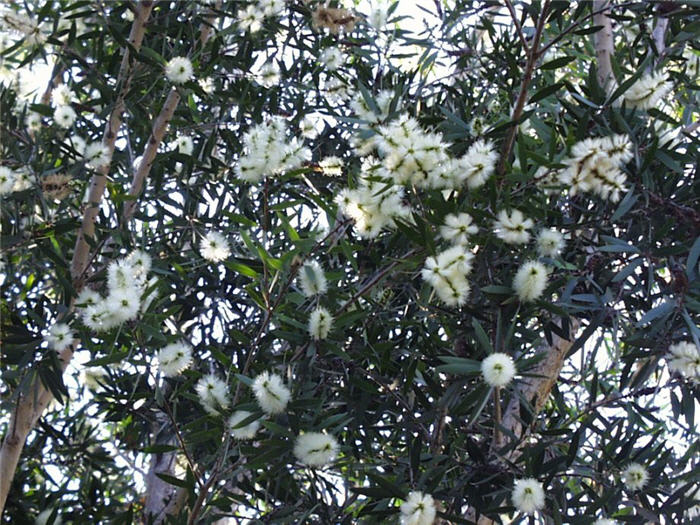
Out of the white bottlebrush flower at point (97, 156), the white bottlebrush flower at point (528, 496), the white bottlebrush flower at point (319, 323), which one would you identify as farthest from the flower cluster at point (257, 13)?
the white bottlebrush flower at point (528, 496)

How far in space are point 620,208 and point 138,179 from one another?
137cm

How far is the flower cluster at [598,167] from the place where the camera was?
72.4 inches

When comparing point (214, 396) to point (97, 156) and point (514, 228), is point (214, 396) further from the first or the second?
point (97, 156)

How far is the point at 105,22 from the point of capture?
2721 millimetres

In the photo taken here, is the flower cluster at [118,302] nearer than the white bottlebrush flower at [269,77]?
Yes

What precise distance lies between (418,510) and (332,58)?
5.15 ft

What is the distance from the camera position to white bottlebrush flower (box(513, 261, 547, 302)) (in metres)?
1.83

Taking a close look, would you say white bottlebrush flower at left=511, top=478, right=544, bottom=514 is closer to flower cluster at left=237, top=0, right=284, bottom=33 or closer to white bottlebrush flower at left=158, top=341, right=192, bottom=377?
white bottlebrush flower at left=158, top=341, right=192, bottom=377

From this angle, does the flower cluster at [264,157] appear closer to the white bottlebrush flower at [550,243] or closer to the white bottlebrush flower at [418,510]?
the white bottlebrush flower at [550,243]

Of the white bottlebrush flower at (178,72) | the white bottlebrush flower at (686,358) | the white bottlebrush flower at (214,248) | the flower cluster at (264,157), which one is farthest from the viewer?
the white bottlebrush flower at (178,72)

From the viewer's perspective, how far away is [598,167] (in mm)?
1838

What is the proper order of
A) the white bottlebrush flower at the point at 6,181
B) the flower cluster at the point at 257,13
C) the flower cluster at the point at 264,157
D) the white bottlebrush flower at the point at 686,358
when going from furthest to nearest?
the flower cluster at the point at 257,13, the white bottlebrush flower at the point at 6,181, the flower cluster at the point at 264,157, the white bottlebrush flower at the point at 686,358

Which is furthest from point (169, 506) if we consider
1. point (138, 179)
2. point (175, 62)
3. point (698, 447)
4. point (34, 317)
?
point (698, 447)

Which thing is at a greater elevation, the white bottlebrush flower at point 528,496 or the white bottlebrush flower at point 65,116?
the white bottlebrush flower at point 65,116
